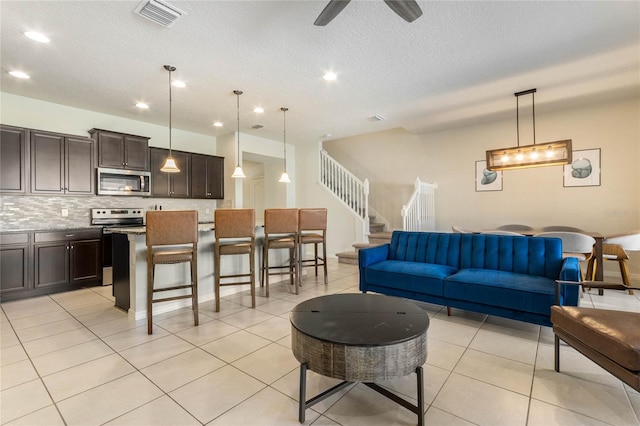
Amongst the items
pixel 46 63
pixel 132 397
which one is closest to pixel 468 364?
pixel 132 397

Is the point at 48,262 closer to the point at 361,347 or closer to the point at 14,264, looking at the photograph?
the point at 14,264

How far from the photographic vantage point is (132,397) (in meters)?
1.91

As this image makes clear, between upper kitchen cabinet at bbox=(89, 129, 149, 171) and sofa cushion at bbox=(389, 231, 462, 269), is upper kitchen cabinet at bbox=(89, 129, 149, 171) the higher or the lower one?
the higher one

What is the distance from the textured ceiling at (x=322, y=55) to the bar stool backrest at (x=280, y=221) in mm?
1791

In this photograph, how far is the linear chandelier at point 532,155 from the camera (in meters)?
3.94

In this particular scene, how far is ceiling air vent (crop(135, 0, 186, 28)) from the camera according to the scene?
243cm

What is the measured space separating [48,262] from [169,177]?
2.32 metres

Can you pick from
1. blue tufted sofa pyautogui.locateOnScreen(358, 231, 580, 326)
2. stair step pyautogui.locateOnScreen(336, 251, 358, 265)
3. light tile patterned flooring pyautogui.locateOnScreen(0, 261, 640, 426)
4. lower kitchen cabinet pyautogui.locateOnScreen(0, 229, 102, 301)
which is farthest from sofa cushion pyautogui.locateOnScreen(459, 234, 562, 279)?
lower kitchen cabinet pyautogui.locateOnScreen(0, 229, 102, 301)

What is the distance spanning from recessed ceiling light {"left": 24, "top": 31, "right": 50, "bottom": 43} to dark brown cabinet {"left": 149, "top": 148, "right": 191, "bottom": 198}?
2.71 m

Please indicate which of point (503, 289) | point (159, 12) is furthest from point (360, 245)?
point (159, 12)

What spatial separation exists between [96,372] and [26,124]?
174 inches

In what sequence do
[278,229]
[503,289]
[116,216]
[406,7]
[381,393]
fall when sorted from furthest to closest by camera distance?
1. [116,216]
2. [278,229]
3. [503,289]
4. [406,7]
5. [381,393]

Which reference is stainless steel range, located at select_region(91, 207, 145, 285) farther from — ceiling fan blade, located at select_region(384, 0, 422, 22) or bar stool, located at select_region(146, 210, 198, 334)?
ceiling fan blade, located at select_region(384, 0, 422, 22)

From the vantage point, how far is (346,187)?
737cm
